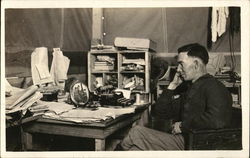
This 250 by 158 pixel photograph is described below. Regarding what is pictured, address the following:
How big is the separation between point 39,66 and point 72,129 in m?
0.72

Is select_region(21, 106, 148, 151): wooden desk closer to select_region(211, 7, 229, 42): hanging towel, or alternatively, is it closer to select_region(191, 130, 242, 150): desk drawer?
select_region(191, 130, 242, 150): desk drawer

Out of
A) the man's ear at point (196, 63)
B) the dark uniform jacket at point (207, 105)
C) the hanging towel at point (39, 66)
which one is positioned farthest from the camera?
the hanging towel at point (39, 66)

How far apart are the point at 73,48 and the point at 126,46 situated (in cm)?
49

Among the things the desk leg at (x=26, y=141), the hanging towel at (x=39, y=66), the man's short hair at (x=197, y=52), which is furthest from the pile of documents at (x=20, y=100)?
the man's short hair at (x=197, y=52)

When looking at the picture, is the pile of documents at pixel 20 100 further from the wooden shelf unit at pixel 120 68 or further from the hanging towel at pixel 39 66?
the wooden shelf unit at pixel 120 68

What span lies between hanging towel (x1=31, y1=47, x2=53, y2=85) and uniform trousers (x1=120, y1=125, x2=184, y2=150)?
83 cm

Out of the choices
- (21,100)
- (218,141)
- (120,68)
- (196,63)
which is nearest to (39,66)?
(21,100)

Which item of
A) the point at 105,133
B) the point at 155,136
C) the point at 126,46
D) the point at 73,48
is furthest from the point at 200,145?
the point at 73,48

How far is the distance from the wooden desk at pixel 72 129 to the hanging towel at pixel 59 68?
2.21 ft

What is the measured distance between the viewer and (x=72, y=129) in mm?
1593

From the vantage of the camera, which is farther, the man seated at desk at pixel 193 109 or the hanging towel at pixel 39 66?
the hanging towel at pixel 39 66

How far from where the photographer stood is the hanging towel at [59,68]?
2.34 m

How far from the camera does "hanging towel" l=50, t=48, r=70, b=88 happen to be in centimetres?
234

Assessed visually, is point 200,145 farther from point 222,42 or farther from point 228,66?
point 222,42
